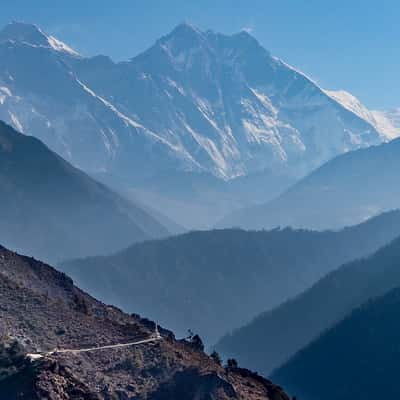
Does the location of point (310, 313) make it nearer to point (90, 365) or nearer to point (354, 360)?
point (354, 360)

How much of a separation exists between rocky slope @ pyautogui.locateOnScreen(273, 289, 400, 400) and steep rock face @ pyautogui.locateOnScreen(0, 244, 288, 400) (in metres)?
78.0

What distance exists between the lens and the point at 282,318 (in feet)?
575

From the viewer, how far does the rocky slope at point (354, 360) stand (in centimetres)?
11588

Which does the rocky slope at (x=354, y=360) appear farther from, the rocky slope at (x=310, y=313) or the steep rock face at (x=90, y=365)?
the steep rock face at (x=90, y=365)

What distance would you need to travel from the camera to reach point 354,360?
123 m

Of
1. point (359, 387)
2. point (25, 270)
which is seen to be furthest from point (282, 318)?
point (25, 270)

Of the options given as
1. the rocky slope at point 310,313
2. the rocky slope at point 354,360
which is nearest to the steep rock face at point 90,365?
the rocky slope at point 354,360

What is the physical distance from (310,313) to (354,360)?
4800cm

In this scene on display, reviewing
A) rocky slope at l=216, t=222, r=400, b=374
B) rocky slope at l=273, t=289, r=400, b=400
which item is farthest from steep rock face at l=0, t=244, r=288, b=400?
rocky slope at l=216, t=222, r=400, b=374

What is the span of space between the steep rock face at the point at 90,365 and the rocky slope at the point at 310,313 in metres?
113

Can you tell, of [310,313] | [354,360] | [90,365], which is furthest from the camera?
[310,313]

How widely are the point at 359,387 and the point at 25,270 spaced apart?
242ft

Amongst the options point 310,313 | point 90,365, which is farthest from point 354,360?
point 90,365

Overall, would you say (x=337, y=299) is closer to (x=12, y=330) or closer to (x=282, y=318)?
(x=282, y=318)
